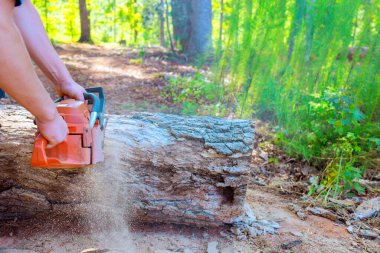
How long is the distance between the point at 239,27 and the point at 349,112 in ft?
5.71

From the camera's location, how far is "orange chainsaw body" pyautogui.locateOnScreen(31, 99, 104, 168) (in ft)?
4.26

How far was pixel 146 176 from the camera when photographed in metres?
1.89

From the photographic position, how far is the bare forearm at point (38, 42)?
1481mm

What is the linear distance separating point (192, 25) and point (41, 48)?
499 cm

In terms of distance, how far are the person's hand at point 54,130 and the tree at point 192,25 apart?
16.3ft

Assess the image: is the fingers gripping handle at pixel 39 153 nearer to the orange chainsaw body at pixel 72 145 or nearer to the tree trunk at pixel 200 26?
the orange chainsaw body at pixel 72 145

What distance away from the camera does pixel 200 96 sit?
175 inches

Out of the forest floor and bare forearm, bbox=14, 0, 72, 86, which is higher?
bare forearm, bbox=14, 0, 72, 86

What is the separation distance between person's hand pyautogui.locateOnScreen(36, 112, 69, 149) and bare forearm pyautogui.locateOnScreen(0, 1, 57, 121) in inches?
1.4

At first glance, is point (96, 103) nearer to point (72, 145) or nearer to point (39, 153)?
point (72, 145)

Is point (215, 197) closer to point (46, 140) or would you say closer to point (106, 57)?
point (46, 140)

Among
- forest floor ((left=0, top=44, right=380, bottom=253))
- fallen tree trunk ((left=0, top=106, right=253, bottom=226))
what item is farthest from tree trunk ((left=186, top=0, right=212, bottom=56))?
fallen tree trunk ((left=0, top=106, right=253, bottom=226))

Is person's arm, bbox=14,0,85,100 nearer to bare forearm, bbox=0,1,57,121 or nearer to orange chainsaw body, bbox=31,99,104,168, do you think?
orange chainsaw body, bbox=31,99,104,168

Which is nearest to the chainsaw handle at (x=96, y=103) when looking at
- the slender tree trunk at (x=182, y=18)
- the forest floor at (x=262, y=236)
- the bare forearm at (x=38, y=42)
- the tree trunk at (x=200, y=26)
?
the bare forearm at (x=38, y=42)
